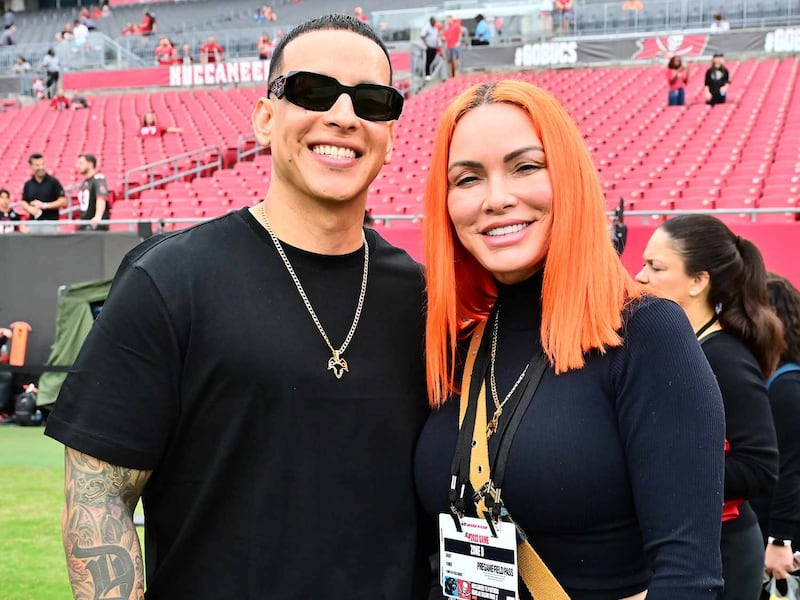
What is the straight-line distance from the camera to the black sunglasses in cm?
196

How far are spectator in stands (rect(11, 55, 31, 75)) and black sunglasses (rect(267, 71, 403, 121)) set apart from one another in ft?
90.0

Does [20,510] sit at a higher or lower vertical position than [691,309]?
lower

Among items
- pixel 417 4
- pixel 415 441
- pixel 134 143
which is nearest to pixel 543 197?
pixel 415 441

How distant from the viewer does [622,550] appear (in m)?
1.73

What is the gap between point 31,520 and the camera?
5461mm

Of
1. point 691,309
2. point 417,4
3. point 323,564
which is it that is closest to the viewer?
point 323,564

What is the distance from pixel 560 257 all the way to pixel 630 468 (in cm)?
44

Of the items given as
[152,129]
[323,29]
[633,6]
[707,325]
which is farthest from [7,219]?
[633,6]

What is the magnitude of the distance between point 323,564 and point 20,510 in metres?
4.53

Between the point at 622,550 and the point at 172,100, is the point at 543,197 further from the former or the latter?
the point at 172,100

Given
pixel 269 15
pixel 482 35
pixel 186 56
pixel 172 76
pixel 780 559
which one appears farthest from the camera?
pixel 269 15

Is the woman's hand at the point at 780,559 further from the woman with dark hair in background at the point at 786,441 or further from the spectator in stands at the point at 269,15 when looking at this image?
the spectator in stands at the point at 269,15

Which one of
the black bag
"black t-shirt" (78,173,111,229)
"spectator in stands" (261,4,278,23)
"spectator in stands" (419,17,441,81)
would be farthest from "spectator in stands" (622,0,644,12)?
the black bag

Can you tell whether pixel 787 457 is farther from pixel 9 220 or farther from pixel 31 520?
pixel 9 220
